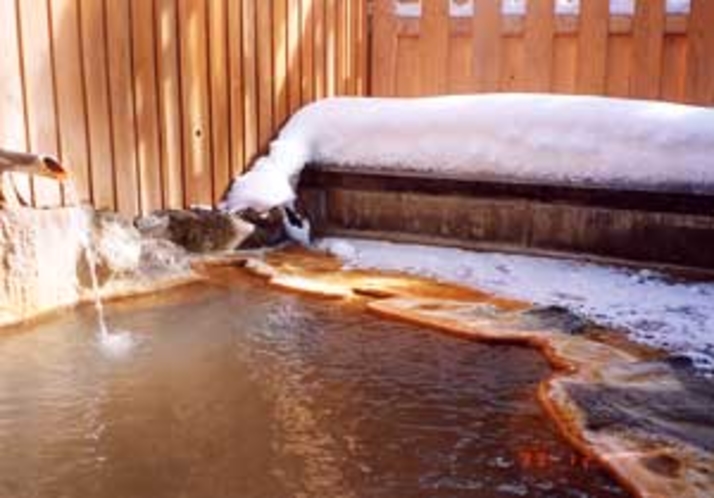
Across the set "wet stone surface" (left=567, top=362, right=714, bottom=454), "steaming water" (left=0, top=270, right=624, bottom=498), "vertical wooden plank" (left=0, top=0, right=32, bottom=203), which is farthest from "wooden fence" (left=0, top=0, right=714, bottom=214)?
"wet stone surface" (left=567, top=362, right=714, bottom=454)

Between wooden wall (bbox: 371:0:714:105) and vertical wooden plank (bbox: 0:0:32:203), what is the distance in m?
3.15

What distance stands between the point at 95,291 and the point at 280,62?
86.1 inches

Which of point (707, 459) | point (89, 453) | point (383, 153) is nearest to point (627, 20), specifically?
point (383, 153)

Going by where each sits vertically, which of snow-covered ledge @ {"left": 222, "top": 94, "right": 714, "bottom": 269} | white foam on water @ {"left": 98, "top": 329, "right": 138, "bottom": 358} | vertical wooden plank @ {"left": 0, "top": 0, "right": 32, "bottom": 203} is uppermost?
vertical wooden plank @ {"left": 0, "top": 0, "right": 32, "bottom": 203}

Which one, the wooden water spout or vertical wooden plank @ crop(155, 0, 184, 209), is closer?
the wooden water spout

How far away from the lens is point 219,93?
15.6ft

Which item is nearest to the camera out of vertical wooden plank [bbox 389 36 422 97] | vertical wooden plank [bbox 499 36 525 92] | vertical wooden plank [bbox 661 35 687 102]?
vertical wooden plank [bbox 661 35 687 102]

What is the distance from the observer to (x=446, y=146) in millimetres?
4602

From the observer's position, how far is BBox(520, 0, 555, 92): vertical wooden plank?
18.4 feet

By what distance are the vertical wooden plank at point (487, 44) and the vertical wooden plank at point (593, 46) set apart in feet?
1.84

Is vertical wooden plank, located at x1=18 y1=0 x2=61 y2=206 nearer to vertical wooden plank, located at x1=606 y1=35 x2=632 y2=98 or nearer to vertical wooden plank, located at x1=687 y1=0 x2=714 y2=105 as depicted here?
vertical wooden plank, located at x1=606 y1=35 x2=632 y2=98

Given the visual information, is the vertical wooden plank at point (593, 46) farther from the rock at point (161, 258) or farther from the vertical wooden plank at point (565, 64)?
the rock at point (161, 258)

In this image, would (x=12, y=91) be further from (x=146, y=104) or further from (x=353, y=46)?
(x=353, y=46)

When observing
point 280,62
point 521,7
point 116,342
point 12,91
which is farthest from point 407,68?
point 116,342
